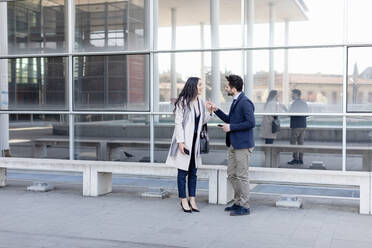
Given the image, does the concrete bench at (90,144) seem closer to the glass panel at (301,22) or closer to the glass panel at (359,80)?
the glass panel at (301,22)

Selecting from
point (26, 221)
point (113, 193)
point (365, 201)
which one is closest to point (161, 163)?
point (113, 193)

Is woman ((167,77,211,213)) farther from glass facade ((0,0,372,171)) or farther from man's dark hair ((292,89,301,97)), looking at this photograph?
man's dark hair ((292,89,301,97))

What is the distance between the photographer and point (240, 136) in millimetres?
7375

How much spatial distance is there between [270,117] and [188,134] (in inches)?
56.8

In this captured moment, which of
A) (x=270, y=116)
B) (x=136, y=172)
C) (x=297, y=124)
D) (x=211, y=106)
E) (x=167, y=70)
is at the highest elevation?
(x=167, y=70)

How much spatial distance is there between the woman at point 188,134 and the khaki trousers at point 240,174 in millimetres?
544

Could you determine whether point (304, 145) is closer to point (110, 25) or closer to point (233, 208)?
point (233, 208)

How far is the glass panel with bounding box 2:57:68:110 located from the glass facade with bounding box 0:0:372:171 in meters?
0.02

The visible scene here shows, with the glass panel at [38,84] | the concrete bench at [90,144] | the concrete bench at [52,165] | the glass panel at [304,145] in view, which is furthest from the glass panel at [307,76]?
the glass panel at [38,84]

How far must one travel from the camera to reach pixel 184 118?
25.2 ft

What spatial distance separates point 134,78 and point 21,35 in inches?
94.3

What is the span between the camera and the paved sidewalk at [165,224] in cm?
610

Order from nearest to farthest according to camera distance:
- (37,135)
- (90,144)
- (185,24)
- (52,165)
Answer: (185,24)
(52,165)
(90,144)
(37,135)

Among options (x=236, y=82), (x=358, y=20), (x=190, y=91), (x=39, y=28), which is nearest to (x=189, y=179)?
(x=190, y=91)
